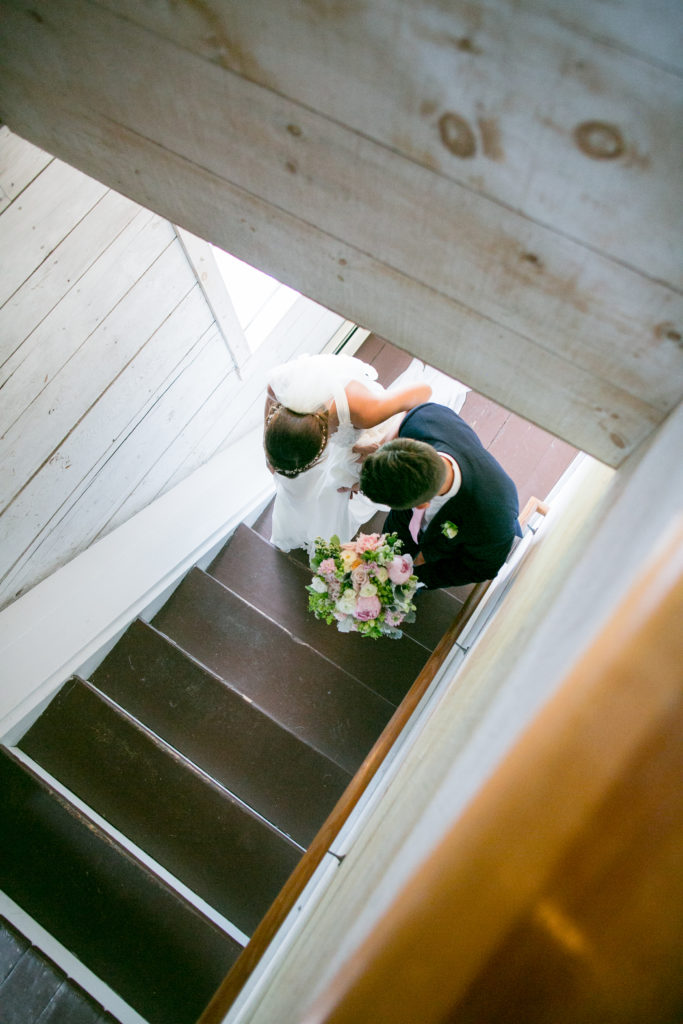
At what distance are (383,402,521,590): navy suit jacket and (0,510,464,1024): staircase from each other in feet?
2.28

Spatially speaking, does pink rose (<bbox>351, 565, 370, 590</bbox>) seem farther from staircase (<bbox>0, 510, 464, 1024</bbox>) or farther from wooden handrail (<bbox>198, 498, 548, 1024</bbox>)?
staircase (<bbox>0, 510, 464, 1024</bbox>)

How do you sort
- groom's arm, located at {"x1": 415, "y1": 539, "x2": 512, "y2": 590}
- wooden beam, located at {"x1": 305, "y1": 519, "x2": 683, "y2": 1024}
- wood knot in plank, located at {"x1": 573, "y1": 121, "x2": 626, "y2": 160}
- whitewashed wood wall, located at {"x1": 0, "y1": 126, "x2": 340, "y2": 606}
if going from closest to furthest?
1. wooden beam, located at {"x1": 305, "y1": 519, "x2": 683, "y2": 1024}
2. wood knot in plank, located at {"x1": 573, "y1": 121, "x2": 626, "y2": 160}
3. whitewashed wood wall, located at {"x1": 0, "y1": 126, "x2": 340, "y2": 606}
4. groom's arm, located at {"x1": 415, "y1": 539, "x2": 512, "y2": 590}

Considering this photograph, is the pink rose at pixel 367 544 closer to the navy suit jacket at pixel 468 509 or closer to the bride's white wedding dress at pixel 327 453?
the navy suit jacket at pixel 468 509

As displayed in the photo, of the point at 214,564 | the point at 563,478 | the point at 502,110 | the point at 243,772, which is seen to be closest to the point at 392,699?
the point at 243,772

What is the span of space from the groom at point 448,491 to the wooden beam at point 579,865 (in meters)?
1.47

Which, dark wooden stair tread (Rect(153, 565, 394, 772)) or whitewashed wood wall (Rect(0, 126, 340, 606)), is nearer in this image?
whitewashed wood wall (Rect(0, 126, 340, 606))

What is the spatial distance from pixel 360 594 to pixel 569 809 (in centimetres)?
166

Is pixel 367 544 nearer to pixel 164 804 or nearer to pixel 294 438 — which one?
pixel 294 438

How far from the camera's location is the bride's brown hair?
2.10 metres

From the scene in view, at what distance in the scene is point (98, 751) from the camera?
6.68ft

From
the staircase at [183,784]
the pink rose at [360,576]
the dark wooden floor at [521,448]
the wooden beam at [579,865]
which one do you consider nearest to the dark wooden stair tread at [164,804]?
the staircase at [183,784]

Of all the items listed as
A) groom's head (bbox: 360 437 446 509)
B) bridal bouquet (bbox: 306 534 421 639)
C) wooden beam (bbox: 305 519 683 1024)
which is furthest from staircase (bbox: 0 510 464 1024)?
wooden beam (bbox: 305 519 683 1024)

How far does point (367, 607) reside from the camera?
6.58 feet

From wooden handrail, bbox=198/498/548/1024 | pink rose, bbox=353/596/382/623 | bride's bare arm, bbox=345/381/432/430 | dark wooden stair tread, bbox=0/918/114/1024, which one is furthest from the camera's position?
bride's bare arm, bbox=345/381/432/430
